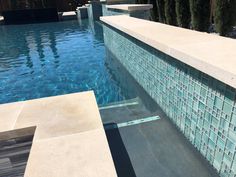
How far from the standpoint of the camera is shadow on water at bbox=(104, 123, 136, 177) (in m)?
3.03

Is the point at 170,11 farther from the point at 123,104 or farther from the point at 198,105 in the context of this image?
the point at 198,105

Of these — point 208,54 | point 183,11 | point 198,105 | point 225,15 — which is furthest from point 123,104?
point 183,11

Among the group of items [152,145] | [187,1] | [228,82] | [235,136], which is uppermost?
[187,1]

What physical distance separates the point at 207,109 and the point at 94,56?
7.33 m

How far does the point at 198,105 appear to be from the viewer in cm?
312

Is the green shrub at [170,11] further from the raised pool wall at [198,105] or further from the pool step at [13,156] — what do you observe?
the pool step at [13,156]

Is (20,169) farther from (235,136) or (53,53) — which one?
(53,53)

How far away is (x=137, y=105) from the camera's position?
500 centimetres

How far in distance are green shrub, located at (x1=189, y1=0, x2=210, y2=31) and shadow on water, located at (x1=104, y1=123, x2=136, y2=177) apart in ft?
26.2

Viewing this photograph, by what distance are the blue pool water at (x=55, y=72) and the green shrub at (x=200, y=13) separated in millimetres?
4494

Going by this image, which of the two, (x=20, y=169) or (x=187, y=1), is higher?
(x=187, y=1)

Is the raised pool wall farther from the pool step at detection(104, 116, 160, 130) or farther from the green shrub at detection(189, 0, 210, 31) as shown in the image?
the green shrub at detection(189, 0, 210, 31)

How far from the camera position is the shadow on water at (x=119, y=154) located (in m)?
3.03

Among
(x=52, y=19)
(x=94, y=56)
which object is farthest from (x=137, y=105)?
(x=52, y=19)
